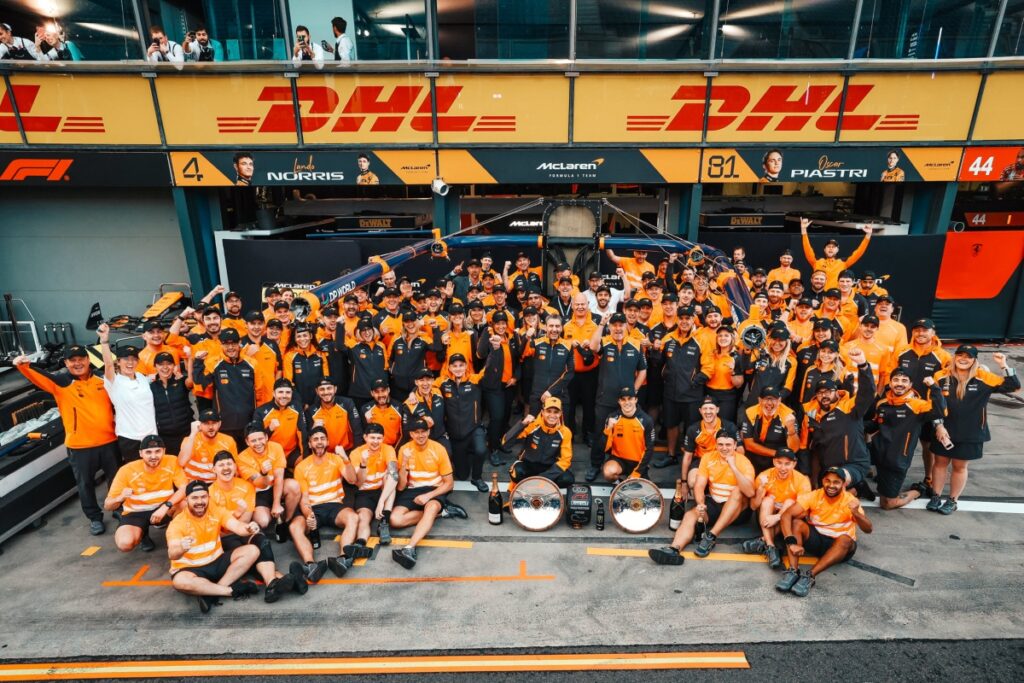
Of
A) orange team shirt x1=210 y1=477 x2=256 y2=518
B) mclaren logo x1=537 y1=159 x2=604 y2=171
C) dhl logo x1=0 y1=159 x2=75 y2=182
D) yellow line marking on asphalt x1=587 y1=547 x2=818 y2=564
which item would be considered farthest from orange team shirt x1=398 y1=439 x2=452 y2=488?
dhl logo x1=0 y1=159 x2=75 y2=182

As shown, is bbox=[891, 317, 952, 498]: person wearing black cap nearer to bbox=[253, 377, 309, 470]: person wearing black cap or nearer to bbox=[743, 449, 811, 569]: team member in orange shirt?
→ bbox=[743, 449, 811, 569]: team member in orange shirt

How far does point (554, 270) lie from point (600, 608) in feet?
20.0

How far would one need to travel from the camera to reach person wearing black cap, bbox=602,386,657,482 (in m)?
6.50

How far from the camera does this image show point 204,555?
5238 mm

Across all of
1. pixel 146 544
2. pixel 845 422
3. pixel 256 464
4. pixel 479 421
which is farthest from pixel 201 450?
pixel 845 422

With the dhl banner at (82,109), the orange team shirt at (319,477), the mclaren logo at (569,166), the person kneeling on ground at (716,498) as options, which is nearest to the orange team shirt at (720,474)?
the person kneeling on ground at (716,498)

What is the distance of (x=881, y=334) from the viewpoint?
7.45m

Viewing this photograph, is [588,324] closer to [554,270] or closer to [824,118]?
[554,270]

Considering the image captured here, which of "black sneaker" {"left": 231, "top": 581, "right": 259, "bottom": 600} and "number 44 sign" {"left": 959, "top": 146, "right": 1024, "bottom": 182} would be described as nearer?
"black sneaker" {"left": 231, "top": 581, "right": 259, "bottom": 600}

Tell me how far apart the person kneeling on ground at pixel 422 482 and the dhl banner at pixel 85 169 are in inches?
371

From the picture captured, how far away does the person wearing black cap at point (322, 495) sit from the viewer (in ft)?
19.3

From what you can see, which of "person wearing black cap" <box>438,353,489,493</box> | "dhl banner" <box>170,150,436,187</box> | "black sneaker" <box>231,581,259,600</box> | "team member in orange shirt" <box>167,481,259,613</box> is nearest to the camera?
"team member in orange shirt" <box>167,481,259,613</box>

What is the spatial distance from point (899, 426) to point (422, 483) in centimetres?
537

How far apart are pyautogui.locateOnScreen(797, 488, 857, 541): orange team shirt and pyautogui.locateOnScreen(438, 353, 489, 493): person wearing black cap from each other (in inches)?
143
